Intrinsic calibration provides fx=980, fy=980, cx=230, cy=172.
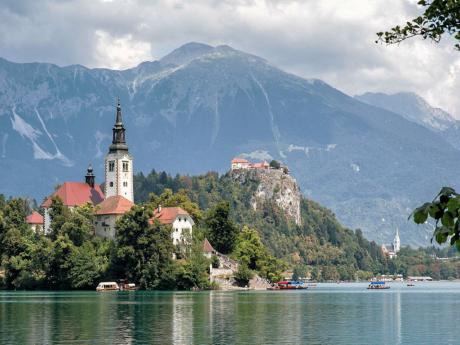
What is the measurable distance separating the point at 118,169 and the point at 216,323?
116235mm

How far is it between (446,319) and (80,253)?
267 feet

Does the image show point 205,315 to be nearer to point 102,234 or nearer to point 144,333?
point 144,333

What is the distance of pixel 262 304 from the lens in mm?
116125

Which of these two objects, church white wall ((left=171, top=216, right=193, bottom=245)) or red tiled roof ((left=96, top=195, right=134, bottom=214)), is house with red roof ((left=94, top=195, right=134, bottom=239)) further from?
church white wall ((left=171, top=216, right=193, bottom=245))

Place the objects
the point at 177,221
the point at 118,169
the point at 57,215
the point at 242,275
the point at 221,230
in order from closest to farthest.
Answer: the point at 242,275 → the point at 177,221 → the point at 57,215 → the point at 221,230 → the point at 118,169

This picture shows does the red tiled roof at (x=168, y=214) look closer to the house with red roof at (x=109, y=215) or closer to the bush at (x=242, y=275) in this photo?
the house with red roof at (x=109, y=215)

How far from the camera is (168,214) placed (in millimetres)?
175875

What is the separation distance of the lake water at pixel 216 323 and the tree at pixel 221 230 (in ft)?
194

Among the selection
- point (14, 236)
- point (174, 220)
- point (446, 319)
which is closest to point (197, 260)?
point (174, 220)

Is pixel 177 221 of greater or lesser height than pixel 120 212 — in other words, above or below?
below

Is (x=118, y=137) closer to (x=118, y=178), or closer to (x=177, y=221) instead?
(x=118, y=178)

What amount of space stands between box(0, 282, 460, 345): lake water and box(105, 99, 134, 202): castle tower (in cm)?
7731

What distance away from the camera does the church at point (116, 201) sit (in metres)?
175

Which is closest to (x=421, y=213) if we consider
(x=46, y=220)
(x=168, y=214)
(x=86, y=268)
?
(x=86, y=268)
